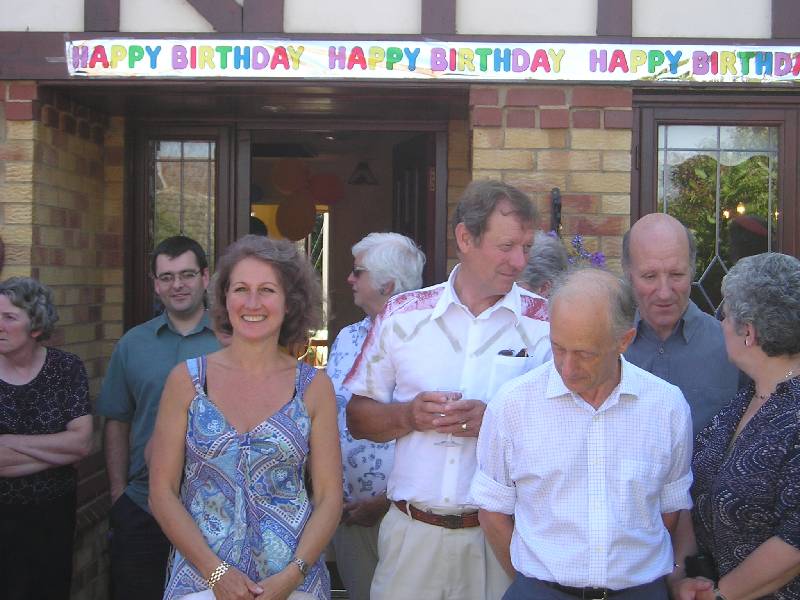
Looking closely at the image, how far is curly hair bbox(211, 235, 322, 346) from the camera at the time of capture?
3.15m

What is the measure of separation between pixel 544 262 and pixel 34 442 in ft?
6.92

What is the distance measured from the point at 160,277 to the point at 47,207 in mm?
993

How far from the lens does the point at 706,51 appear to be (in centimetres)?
469

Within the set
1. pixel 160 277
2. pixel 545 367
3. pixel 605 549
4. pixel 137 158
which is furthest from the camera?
pixel 137 158

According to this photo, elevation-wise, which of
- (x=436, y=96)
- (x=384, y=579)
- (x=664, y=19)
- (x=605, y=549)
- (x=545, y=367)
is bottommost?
(x=384, y=579)

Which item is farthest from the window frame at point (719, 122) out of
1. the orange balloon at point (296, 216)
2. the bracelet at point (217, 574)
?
the orange balloon at point (296, 216)

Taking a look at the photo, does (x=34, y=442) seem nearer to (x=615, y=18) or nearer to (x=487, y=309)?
(x=487, y=309)

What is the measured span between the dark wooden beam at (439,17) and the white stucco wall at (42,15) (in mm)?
1624

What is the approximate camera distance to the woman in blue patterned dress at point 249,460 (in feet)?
9.43

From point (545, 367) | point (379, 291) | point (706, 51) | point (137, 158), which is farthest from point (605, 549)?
point (137, 158)

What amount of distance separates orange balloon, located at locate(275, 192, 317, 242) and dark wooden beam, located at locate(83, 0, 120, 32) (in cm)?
391

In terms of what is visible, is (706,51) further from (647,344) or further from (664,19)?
(647,344)

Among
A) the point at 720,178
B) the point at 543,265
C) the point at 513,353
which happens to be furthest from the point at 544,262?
the point at 720,178

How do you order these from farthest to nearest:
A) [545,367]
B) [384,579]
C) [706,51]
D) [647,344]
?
[706,51] → [647,344] → [384,579] → [545,367]
